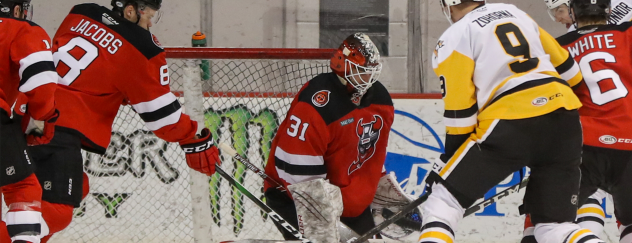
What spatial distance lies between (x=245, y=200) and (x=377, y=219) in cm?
91

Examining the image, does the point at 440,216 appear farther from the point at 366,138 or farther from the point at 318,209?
the point at 366,138

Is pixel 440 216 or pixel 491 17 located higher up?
pixel 491 17

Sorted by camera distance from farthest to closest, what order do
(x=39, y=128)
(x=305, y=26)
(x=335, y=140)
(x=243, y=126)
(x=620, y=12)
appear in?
(x=305, y=26) → (x=243, y=126) → (x=620, y=12) → (x=335, y=140) → (x=39, y=128)

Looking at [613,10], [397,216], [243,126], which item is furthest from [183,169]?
[613,10]

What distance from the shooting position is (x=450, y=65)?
231 centimetres

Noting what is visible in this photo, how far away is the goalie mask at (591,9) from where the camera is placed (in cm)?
A: 279

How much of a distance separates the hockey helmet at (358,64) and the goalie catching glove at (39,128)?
3.45 feet

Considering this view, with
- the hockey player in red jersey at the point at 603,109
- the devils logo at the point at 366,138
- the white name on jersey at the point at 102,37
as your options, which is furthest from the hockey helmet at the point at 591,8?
the white name on jersey at the point at 102,37

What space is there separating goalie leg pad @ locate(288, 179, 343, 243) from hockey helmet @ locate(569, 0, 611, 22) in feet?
3.91

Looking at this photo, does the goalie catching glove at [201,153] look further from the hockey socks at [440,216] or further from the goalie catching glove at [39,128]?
the hockey socks at [440,216]

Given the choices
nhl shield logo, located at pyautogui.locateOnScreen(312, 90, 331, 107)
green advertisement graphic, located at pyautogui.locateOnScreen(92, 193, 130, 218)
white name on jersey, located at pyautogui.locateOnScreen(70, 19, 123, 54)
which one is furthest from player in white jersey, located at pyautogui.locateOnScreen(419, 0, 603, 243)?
green advertisement graphic, located at pyautogui.locateOnScreen(92, 193, 130, 218)

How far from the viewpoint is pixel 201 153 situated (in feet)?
9.52

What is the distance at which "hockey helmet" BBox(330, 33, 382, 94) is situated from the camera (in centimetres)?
271

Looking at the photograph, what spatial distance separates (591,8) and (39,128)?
6.92 feet
